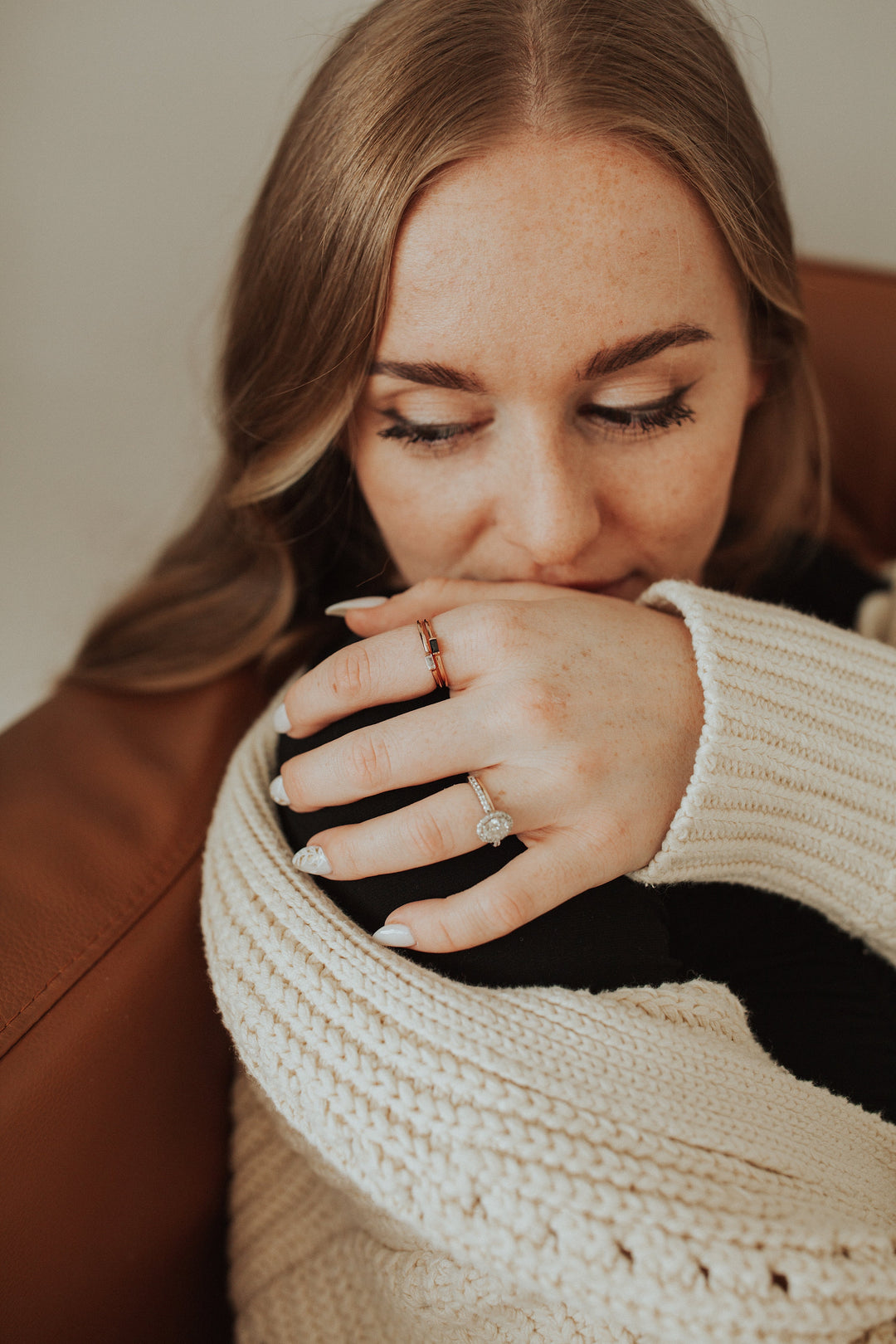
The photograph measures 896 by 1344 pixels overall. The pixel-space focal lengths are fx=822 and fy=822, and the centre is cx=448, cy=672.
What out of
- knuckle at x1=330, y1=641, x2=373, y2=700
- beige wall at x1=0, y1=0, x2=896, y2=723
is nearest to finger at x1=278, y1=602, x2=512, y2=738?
knuckle at x1=330, y1=641, x2=373, y2=700

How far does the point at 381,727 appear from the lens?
666mm

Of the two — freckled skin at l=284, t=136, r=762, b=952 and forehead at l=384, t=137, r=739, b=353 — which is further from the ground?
forehead at l=384, t=137, r=739, b=353

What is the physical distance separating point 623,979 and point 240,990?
0.94ft

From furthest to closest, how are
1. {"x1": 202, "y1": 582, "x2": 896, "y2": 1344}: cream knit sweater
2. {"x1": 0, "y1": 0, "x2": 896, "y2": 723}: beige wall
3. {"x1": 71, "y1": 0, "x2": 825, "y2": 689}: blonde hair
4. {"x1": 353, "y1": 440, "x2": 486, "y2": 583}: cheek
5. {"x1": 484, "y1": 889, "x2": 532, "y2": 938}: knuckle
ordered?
1. {"x1": 0, "y1": 0, "x2": 896, "y2": 723}: beige wall
2. {"x1": 353, "y1": 440, "x2": 486, "y2": 583}: cheek
3. {"x1": 71, "y1": 0, "x2": 825, "y2": 689}: blonde hair
4. {"x1": 484, "y1": 889, "x2": 532, "y2": 938}: knuckle
5. {"x1": 202, "y1": 582, "x2": 896, "y2": 1344}: cream knit sweater

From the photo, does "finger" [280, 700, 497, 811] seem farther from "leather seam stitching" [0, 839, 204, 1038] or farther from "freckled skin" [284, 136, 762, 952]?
"leather seam stitching" [0, 839, 204, 1038]

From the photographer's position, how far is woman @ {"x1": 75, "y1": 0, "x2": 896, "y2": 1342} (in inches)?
20.3

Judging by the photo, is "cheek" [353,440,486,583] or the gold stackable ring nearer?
the gold stackable ring

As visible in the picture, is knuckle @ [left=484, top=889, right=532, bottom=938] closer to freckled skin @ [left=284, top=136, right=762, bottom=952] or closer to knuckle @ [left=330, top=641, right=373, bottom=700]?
freckled skin @ [left=284, top=136, right=762, bottom=952]

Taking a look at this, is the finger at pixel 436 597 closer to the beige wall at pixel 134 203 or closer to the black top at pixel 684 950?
the black top at pixel 684 950

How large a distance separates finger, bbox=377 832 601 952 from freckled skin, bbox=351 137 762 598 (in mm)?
295

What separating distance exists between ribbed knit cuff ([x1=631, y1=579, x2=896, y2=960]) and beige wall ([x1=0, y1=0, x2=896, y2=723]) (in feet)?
2.52

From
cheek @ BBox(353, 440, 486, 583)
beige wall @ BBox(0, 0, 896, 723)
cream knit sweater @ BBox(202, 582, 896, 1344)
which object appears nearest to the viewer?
cream knit sweater @ BBox(202, 582, 896, 1344)

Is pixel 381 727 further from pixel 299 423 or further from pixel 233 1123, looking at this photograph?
pixel 233 1123

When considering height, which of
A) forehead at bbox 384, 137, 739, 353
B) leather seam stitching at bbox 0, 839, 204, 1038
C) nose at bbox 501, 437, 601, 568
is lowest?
leather seam stitching at bbox 0, 839, 204, 1038
